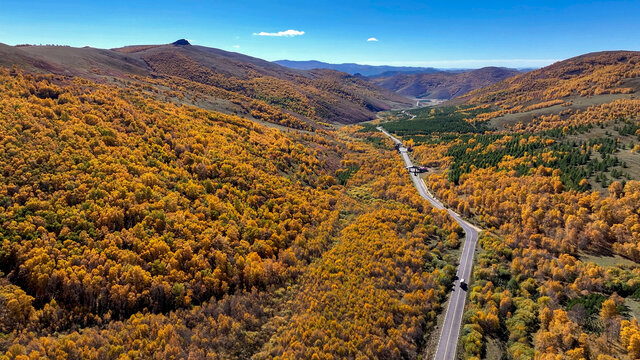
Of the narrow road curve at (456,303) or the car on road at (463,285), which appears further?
the car on road at (463,285)

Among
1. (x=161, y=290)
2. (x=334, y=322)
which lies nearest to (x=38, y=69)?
(x=161, y=290)

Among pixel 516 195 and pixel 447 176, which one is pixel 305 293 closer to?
pixel 516 195

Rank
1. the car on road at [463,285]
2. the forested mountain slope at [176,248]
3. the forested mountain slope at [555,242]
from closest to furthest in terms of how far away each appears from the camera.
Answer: the forested mountain slope at [176,248], the forested mountain slope at [555,242], the car on road at [463,285]

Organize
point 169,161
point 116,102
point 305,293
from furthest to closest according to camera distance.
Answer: point 116,102, point 169,161, point 305,293

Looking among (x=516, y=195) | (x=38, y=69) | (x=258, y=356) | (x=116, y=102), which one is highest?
(x=38, y=69)

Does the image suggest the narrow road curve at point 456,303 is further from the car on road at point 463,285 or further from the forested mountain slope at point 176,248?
the forested mountain slope at point 176,248

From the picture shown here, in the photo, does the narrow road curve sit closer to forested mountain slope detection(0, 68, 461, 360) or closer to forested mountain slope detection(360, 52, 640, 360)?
forested mountain slope detection(360, 52, 640, 360)

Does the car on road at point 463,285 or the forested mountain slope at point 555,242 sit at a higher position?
the forested mountain slope at point 555,242

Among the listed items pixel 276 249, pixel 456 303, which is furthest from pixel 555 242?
pixel 276 249

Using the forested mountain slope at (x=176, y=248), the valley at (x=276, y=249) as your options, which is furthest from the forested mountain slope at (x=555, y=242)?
the forested mountain slope at (x=176, y=248)

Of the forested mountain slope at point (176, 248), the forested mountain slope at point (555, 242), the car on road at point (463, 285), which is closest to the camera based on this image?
the forested mountain slope at point (176, 248)

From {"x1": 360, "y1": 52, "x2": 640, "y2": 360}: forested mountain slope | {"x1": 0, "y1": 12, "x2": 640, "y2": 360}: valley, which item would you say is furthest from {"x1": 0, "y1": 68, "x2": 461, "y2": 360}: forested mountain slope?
{"x1": 360, "y1": 52, "x2": 640, "y2": 360}: forested mountain slope
